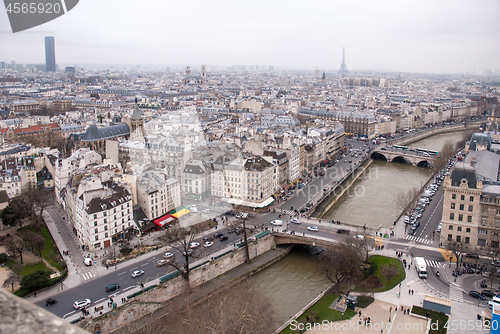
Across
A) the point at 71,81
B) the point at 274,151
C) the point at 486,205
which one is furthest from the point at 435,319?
the point at 71,81

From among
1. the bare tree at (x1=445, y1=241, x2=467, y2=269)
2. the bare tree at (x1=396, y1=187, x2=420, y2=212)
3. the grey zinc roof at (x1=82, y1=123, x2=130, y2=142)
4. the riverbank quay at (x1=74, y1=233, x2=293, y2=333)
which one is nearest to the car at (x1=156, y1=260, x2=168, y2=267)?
the riverbank quay at (x1=74, y1=233, x2=293, y2=333)

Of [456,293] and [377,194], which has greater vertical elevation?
[377,194]

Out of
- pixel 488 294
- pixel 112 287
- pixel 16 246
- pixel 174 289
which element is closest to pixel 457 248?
pixel 488 294

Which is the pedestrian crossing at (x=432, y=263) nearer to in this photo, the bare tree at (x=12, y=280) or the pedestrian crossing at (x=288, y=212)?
the pedestrian crossing at (x=288, y=212)

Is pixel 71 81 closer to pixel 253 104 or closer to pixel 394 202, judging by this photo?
pixel 253 104

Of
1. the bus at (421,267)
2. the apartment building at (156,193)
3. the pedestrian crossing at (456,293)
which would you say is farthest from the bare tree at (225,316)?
the apartment building at (156,193)

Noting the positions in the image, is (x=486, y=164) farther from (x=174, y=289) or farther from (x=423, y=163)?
(x=174, y=289)

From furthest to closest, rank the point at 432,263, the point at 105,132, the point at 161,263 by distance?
the point at 105,132 < the point at 432,263 < the point at 161,263
